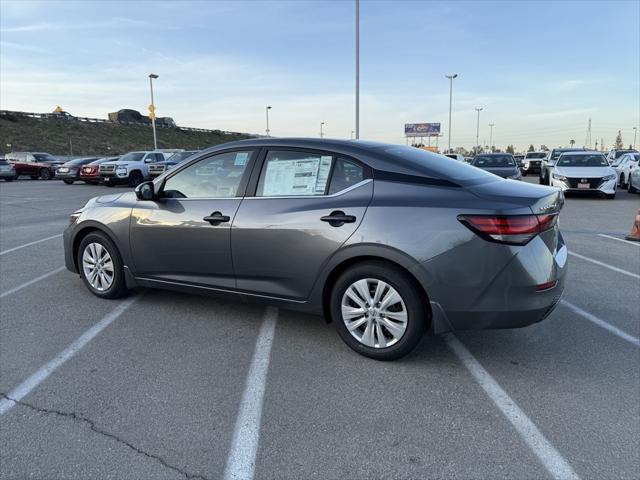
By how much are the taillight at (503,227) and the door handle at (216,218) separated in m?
1.96

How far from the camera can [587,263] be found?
671cm

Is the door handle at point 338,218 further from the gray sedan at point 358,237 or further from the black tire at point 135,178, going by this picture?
the black tire at point 135,178

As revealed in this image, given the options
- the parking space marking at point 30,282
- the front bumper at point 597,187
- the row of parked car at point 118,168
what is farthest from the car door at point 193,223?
the row of parked car at point 118,168

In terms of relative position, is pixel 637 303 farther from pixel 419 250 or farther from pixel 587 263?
pixel 419 250

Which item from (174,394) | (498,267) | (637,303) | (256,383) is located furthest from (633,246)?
(174,394)

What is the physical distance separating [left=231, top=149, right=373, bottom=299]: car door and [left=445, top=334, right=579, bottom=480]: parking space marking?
52.6 inches

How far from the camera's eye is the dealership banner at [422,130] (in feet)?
237

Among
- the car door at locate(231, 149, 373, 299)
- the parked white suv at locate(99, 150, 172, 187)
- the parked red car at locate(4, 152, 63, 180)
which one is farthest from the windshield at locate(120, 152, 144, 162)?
the car door at locate(231, 149, 373, 299)

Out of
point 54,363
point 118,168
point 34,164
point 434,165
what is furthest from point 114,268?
point 34,164

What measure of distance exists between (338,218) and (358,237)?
0.22m

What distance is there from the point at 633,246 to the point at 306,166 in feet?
21.7

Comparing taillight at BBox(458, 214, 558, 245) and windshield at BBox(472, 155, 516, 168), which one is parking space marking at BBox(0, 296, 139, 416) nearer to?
taillight at BBox(458, 214, 558, 245)

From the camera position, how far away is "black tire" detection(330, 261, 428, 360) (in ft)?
11.2

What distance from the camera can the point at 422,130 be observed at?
240ft
